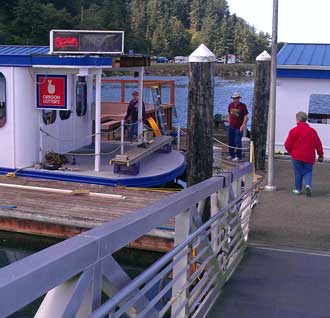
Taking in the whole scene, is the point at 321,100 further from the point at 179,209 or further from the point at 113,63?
the point at 179,209

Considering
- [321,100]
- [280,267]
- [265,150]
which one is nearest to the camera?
[280,267]

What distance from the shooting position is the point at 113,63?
11.8m

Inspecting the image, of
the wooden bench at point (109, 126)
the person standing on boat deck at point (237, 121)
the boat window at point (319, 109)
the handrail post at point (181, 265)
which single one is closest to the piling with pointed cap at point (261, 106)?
the person standing on boat deck at point (237, 121)

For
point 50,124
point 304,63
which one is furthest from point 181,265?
point 304,63

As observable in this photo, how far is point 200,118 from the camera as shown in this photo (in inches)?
389

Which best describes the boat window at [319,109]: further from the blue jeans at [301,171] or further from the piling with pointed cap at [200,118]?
the piling with pointed cap at [200,118]

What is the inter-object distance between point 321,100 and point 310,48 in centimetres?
149

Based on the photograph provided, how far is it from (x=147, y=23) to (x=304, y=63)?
123 metres

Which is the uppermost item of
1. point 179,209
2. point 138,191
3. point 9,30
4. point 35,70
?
point 9,30

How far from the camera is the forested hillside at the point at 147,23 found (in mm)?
84000

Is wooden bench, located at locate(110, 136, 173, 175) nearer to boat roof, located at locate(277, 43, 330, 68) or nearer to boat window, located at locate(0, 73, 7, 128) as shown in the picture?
boat window, located at locate(0, 73, 7, 128)

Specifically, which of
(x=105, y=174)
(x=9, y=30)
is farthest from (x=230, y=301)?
(x=9, y=30)

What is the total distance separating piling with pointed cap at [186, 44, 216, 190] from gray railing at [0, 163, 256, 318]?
4.59 m

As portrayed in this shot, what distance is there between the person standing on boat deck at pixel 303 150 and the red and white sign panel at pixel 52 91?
443 centimetres
